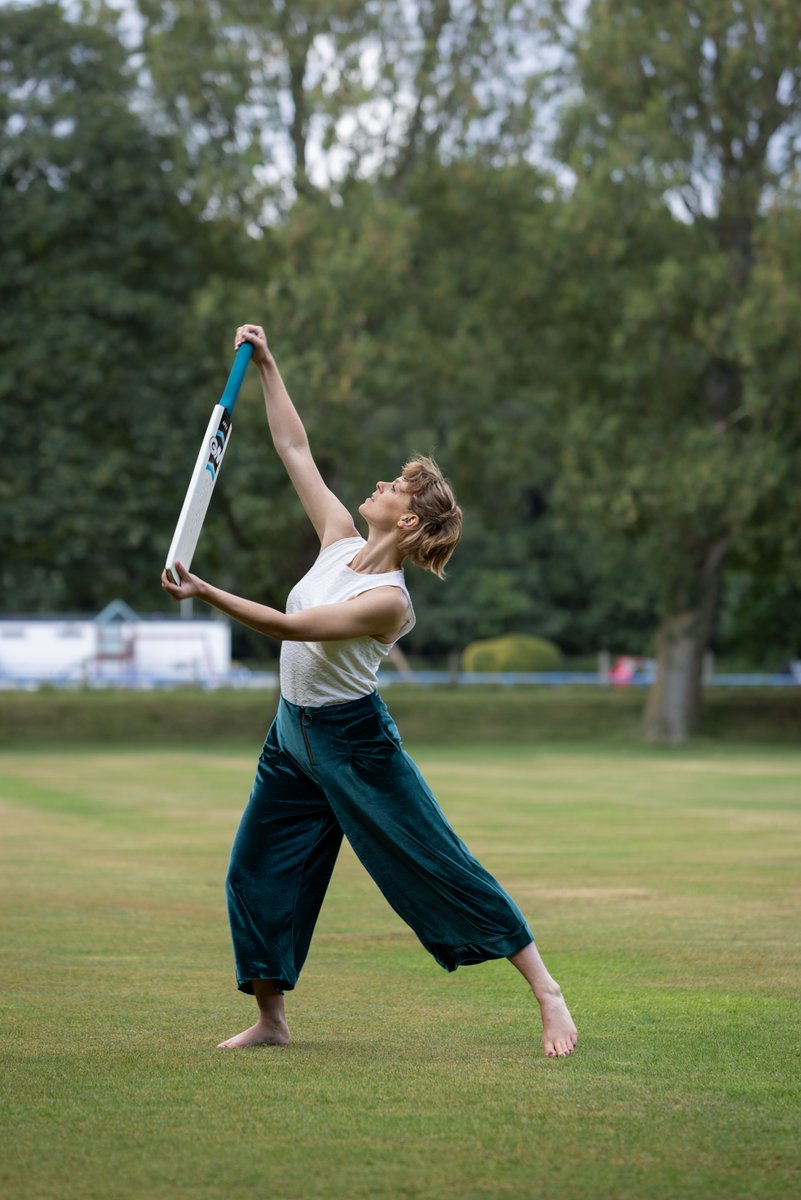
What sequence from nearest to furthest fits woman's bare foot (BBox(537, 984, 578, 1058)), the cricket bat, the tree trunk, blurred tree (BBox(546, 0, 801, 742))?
the cricket bat → woman's bare foot (BBox(537, 984, 578, 1058)) → blurred tree (BBox(546, 0, 801, 742)) → the tree trunk

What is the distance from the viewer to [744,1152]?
4.46 metres

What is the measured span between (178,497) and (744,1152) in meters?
29.7

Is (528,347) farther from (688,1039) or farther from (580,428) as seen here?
(688,1039)

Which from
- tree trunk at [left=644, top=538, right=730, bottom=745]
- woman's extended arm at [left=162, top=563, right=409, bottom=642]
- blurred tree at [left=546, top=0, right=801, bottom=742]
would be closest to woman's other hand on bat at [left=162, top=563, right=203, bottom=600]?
woman's extended arm at [left=162, top=563, right=409, bottom=642]

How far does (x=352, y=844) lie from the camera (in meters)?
5.88

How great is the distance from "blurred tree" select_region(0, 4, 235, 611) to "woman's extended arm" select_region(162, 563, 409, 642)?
26.8 m

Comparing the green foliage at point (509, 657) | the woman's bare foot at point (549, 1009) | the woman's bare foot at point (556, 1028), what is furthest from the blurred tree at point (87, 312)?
the woman's bare foot at point (556, 1028)

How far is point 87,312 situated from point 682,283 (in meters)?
11.6

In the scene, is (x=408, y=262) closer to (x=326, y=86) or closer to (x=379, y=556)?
(x=326, y=86)

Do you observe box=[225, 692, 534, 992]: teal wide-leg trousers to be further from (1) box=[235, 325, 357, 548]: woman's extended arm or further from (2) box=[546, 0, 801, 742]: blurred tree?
(2) box=[546, 0, 801, 742]: blurred tree

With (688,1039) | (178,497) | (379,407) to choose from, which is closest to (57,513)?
(178,497)

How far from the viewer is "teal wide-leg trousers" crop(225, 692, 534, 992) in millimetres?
5914

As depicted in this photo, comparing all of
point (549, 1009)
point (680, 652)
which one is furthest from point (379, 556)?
point (680, 652)

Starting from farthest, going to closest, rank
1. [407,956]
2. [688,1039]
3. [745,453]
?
[745,453] < [407,956] < [688,1039]
